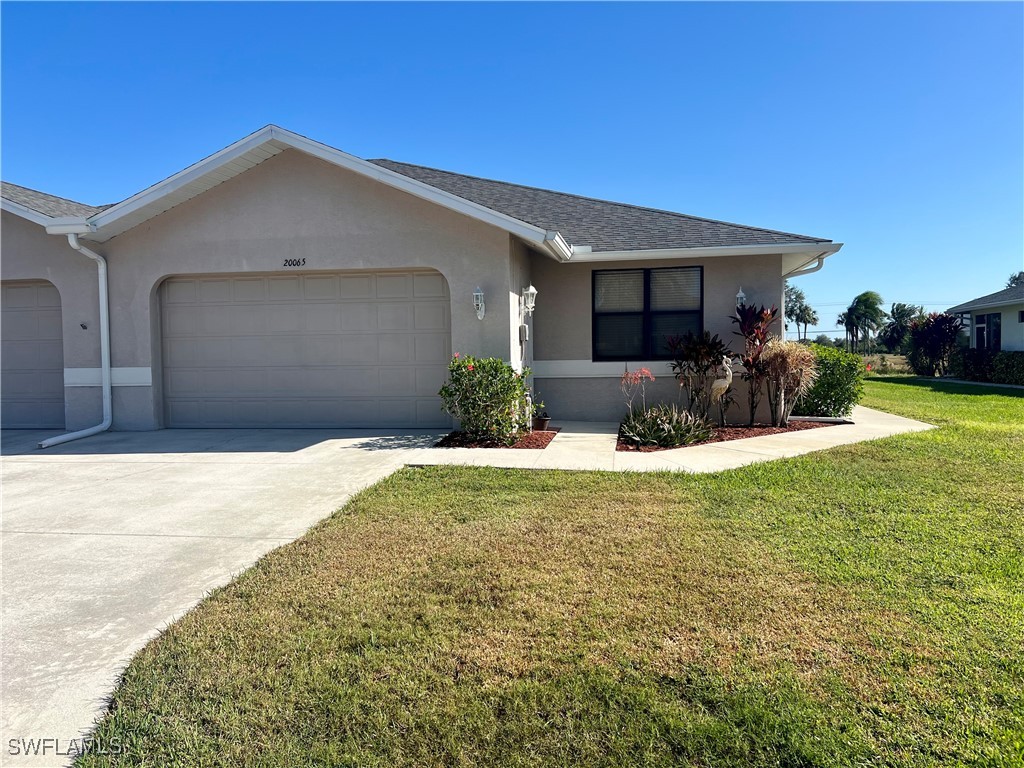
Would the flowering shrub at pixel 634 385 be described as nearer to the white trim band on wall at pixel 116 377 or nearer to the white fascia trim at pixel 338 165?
the white fascia trim at pixel 338 165

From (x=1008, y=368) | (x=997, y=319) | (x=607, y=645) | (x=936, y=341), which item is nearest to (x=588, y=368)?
(x=607, y=645)

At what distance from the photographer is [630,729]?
7.60 ft

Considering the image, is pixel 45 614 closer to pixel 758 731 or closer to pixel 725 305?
pixel 758 731

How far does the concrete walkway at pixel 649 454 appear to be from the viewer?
6949mm

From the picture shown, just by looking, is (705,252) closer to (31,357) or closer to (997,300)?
(31,357)

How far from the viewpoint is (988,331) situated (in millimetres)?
23484

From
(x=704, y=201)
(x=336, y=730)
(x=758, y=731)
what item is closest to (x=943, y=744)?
(x=758, y=731)

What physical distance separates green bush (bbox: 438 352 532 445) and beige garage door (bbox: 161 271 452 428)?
1411 millimetres

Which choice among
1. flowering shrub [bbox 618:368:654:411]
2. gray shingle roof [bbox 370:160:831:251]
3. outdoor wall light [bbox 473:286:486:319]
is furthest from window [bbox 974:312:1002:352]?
outdoor wall light [bbox 473:286:486:319]

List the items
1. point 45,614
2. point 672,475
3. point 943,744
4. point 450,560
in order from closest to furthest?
point 943,744 → point 45,614 → point 450,560 → point 672,475

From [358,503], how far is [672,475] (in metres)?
3.41

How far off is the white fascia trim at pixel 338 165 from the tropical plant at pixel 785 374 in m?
4.10
